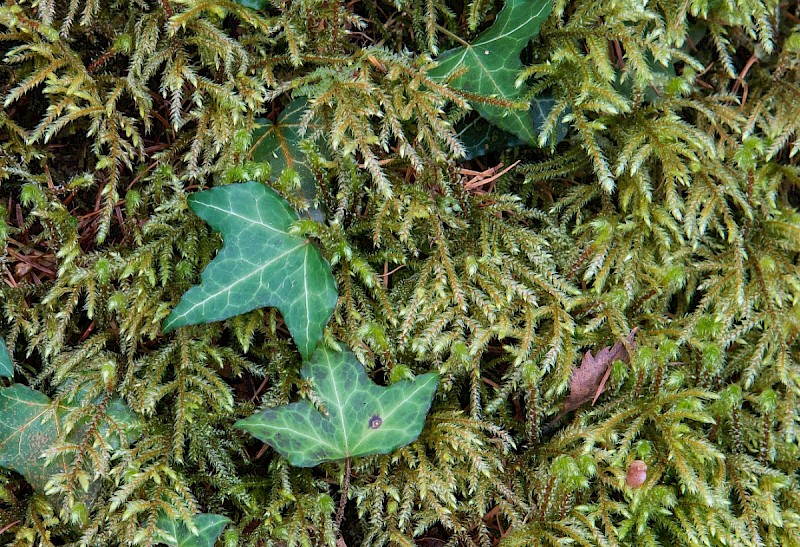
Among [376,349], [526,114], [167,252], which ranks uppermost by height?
[526,114]

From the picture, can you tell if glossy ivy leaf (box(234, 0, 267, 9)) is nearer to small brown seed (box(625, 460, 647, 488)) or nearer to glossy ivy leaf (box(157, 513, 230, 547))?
glossy ivy leaf (box(157, 513, 230, 547))

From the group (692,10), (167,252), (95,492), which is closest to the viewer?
(95,492)

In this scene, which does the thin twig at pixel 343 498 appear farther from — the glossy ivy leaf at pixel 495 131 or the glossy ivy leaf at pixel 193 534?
the glossy ivy leaf at pixel 495 131

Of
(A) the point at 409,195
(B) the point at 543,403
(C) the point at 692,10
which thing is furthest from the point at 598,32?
(B) the point at 543,403

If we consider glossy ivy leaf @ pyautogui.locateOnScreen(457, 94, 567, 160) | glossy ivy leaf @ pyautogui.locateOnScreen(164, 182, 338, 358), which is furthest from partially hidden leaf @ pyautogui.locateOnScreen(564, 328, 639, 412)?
glossy ivy leaf @ pyautogui.locateOnScreen(164, 182, 338, 358)

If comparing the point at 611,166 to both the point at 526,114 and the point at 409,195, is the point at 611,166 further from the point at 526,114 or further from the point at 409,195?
the point at 409,195

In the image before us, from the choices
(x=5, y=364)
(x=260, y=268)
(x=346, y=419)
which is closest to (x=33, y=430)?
(x=5, y=364)
